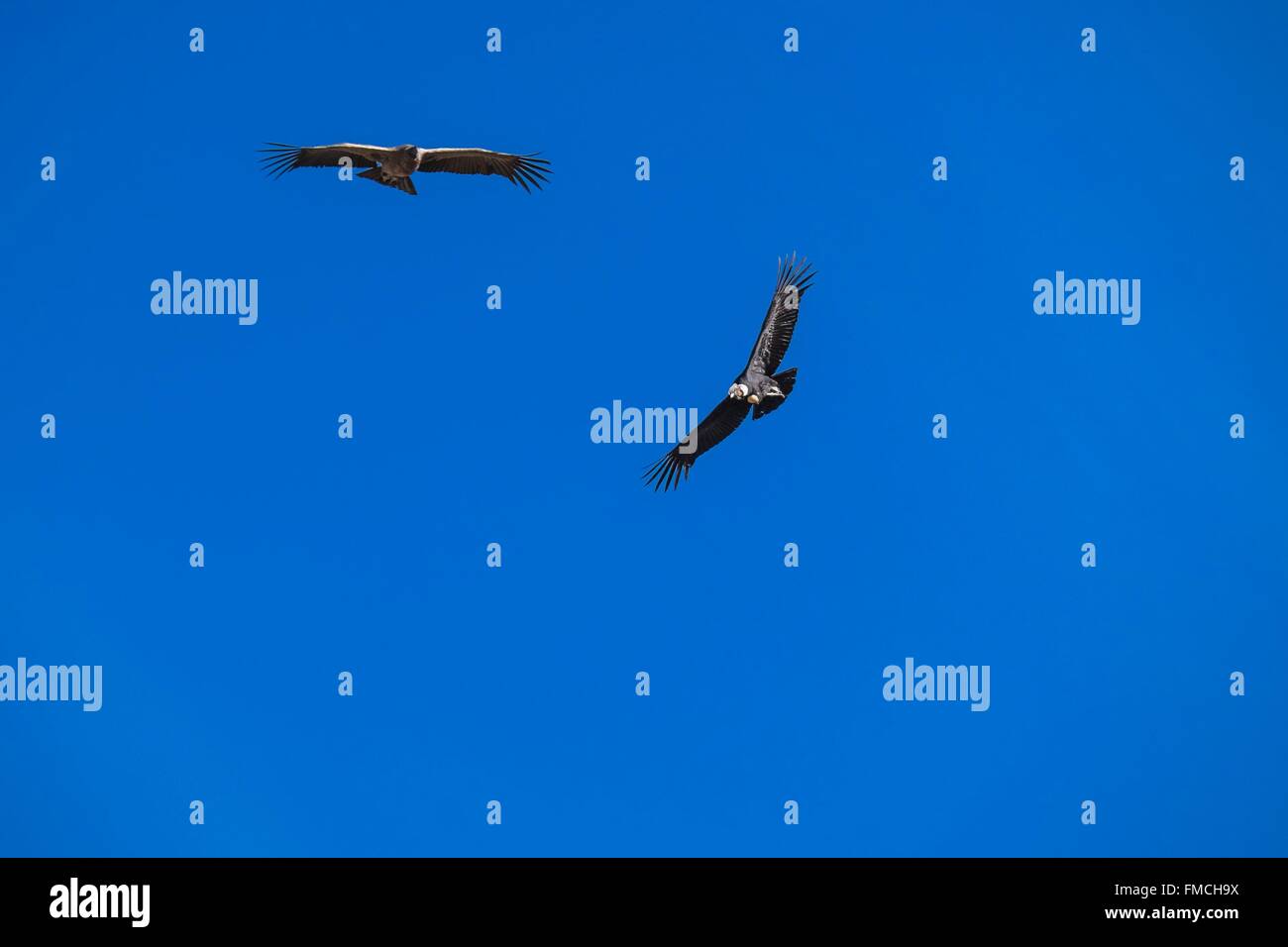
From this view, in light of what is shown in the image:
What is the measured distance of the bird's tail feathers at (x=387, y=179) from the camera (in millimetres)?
25984

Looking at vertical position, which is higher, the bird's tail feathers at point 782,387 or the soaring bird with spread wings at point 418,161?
the soaring bird with spread wings at point 418,161

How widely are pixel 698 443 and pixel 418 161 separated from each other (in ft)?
19.2

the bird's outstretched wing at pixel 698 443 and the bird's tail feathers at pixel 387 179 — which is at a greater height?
the bird's tail feathers at pixel 387 179

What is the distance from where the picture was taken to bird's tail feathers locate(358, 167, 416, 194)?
26.0 meters

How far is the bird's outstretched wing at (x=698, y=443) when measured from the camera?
26.7 meters

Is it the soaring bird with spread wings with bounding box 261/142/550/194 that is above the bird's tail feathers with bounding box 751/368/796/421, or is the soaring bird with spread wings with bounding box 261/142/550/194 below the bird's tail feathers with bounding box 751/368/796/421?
above

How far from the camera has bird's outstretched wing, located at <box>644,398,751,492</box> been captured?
26.7 meters

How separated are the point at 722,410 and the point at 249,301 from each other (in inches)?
352

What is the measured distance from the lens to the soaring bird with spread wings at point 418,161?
25891mm

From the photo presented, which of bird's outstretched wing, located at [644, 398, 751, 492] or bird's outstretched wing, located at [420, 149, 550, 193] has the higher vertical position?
bird's outstretched wing, located at [420, 149, 550, 193]

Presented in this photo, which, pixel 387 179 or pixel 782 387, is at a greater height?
pixel 387 179

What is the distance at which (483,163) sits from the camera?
26141 mm

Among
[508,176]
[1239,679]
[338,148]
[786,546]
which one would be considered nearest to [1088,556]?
[1239,679]
